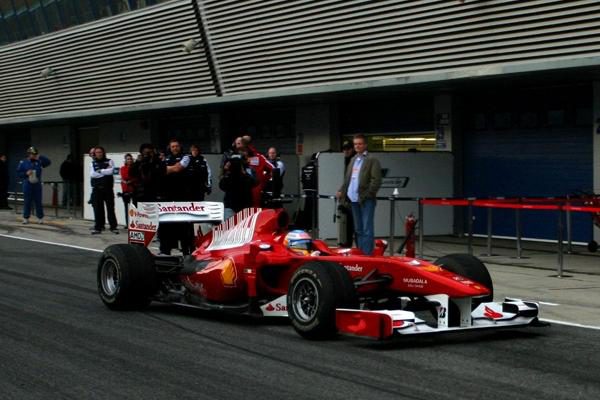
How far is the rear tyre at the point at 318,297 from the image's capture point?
8.59 m

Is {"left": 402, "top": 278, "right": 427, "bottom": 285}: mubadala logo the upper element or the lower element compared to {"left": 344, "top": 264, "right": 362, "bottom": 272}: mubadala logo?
lower

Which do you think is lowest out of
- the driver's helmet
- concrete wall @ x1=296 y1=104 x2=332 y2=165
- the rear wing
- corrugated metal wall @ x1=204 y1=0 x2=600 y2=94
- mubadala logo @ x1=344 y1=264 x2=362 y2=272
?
mubadala logo @ x1=344 y1=264 x2=362 y2=272

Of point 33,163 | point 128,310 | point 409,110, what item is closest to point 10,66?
point 33,163

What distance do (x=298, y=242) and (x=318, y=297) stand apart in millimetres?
1336

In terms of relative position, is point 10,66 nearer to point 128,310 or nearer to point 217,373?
point 128,310

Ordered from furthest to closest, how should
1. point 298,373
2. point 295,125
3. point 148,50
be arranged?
point 148,50 < point 295,125 < point 298,373

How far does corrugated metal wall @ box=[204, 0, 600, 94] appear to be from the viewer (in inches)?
663

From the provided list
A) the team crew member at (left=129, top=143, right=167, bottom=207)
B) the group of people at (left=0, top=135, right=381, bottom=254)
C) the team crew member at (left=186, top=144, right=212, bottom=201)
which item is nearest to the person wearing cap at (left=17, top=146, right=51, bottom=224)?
the group of people at (left=0, top=135, right=381, bottom=254)

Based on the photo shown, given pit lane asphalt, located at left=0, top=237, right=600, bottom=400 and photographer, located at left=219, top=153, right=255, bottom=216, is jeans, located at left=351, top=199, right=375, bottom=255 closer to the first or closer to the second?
photographer, located at left=219, top=153, right=255, bottom=216

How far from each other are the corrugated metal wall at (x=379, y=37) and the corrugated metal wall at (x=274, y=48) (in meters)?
0.02

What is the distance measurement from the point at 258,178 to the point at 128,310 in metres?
5.54

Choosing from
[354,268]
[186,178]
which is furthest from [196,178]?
[354,268]

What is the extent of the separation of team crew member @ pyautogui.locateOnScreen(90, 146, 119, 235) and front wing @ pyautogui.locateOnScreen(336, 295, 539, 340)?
544 inches

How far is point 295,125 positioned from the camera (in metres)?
26.0
